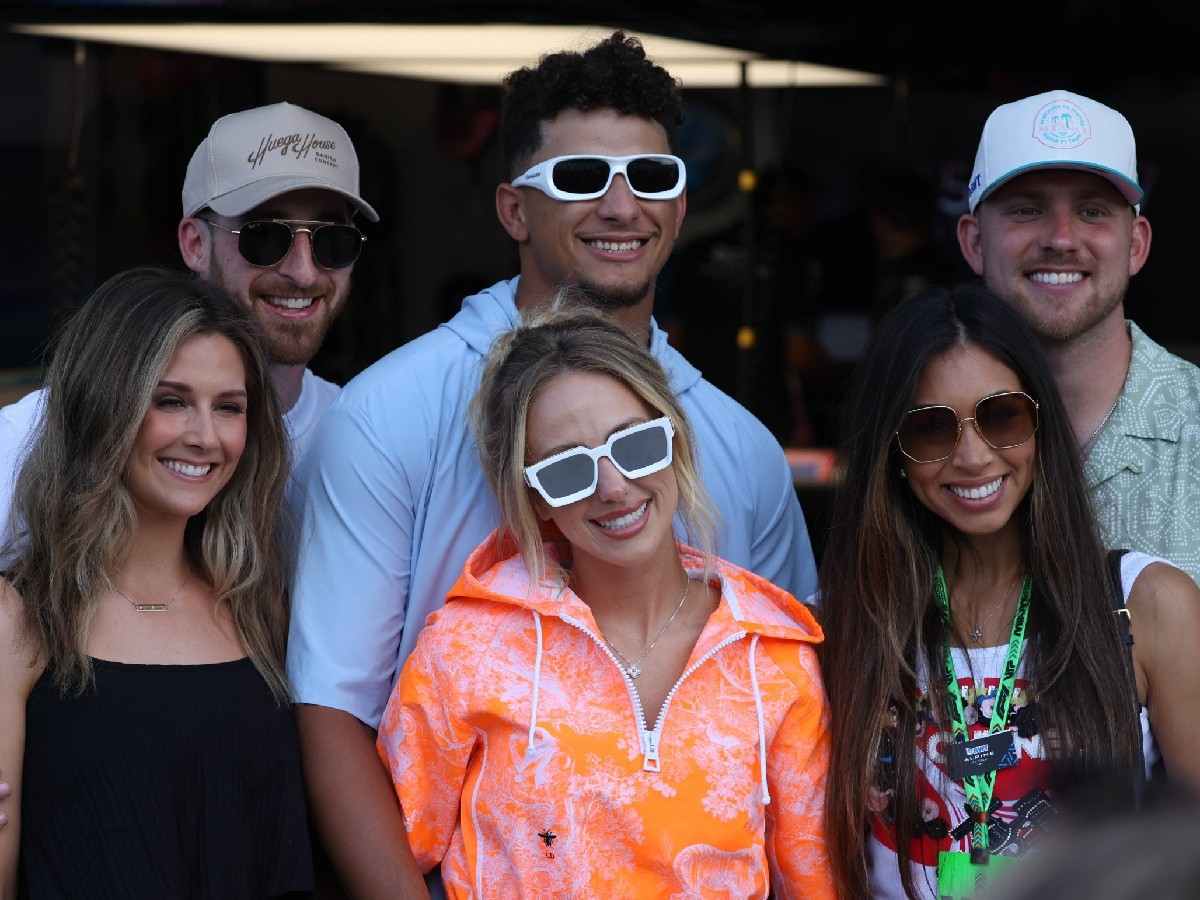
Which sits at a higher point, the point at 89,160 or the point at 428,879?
the point at 89,160

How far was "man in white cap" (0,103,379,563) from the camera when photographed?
307 cm

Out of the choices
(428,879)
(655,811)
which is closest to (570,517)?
(655,811)

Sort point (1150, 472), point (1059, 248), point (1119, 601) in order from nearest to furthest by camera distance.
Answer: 1. point (1119, 601)
2. point (1150, 472)
3. point (1059, 248)

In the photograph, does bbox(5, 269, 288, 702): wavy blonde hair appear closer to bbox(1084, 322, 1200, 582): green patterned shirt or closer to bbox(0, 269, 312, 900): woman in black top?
bbox(0, 269, 312, 900): woman in black top

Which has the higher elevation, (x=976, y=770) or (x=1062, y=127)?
(x=1062, y=127)

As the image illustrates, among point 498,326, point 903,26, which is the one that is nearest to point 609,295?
point 498,326

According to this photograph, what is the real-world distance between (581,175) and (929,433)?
0.82m

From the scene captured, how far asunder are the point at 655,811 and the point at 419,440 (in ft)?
2.51

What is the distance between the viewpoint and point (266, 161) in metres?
3.13

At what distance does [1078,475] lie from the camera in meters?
2.49

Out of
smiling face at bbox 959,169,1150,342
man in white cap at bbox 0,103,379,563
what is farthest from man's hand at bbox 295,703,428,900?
smiling face at bbox 959,169,1150,342

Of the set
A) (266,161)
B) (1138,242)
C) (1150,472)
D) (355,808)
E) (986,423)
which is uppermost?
(266,161)

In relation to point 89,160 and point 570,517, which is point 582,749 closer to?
point 570,517

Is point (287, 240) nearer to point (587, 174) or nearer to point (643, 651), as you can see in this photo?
point (587, 174)
